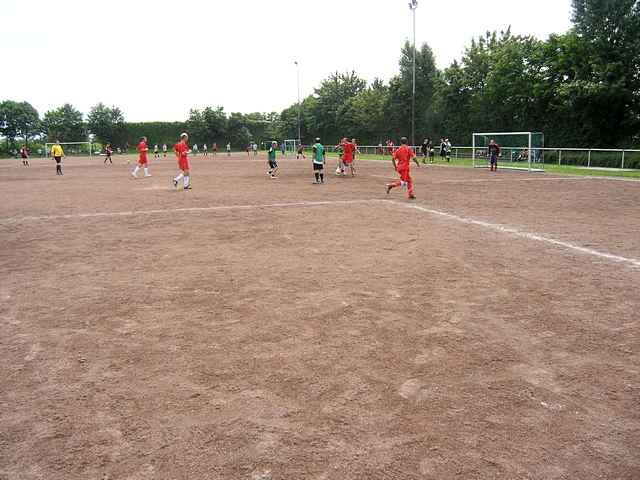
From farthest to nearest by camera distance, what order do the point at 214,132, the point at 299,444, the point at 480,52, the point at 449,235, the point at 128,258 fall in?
the point at 214,132, the point at 480,52, the point at 449,235, the point at 128,258, the point at 299,444

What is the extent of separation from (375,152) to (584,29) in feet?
81.5

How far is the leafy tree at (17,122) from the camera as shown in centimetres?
8981

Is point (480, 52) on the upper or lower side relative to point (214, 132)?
upper

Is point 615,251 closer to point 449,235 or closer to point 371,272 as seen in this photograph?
point 449,235

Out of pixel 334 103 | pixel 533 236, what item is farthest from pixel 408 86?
pixel 533 236

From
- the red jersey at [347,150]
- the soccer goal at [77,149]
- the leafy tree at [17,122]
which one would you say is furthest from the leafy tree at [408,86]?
the leafy tree at [17,122]

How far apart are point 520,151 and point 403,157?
18.3 m

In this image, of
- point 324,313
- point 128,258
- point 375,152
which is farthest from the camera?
point 375,152

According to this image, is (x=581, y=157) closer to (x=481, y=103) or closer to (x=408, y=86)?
(x=481, y=103)

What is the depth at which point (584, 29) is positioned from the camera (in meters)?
39.6

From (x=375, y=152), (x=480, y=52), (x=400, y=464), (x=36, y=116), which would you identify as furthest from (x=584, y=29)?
(x=36, y=116)

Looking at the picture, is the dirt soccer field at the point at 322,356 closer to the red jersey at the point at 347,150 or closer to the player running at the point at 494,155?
the red jersey at the point at 347,150

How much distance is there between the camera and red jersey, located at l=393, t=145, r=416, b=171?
16.8m

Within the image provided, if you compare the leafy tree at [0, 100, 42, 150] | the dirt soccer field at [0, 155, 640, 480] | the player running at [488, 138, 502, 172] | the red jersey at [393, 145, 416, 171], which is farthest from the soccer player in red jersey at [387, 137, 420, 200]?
the leafy tree at [0, 100, 42, 150]
